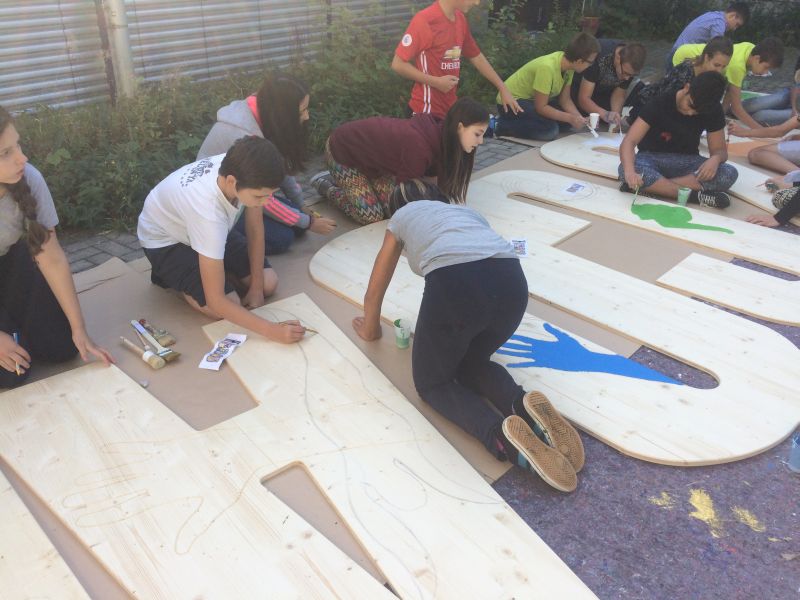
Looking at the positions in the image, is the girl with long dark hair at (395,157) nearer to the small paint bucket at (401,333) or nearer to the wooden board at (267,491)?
the small paint bucket at (401,333)

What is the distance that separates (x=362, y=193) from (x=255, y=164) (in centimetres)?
175

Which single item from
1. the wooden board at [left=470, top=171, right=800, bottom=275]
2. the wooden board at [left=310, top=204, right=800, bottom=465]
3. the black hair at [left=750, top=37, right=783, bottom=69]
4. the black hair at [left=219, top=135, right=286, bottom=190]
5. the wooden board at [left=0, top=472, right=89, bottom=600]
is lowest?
the wooden board at [left=0, top=472, right=89, bottom=600]

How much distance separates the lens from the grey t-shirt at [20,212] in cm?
256

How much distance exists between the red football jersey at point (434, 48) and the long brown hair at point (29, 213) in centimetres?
284

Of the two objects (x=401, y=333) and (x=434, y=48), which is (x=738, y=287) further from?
(x=434, y=48)

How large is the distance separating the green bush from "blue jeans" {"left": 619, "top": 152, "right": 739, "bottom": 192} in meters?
2.47

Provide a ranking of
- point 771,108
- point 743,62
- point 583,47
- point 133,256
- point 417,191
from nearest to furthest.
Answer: point 133,256 → point 417,191 → point 583,47 → point 743,62 → point 771,108

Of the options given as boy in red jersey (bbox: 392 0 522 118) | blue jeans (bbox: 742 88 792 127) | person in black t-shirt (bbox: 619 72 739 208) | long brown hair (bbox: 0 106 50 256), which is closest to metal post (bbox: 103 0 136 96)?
boy in red jersey (bbox: 392 0 522 118)

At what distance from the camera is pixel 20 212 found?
2.60 m

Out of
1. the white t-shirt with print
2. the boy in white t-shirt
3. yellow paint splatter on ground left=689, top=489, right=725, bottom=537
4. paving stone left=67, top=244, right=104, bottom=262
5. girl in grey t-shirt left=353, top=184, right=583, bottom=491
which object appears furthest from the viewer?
paving stone left=67, top=244, right=104, bottom=262

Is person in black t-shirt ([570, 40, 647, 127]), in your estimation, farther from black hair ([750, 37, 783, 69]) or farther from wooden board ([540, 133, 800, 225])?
black hair ([750, 37, 783, 69])

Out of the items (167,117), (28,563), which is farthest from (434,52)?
(28,563)

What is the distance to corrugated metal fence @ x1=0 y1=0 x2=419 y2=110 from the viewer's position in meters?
4.82

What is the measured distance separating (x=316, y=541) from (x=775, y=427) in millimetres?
1877
